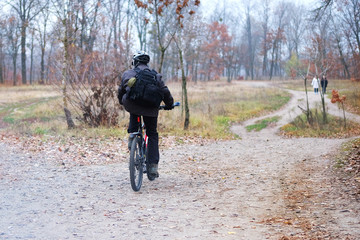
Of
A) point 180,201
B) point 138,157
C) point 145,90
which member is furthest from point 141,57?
point 180,201

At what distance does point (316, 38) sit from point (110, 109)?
9.78 meters

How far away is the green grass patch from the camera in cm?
1908

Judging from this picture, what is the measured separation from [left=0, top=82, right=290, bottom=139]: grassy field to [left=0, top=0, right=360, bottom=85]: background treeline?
76.0 inches

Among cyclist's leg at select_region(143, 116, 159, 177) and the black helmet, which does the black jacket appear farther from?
cyclist's leg at select_region(143, 116, 159, 177)

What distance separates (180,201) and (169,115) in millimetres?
11590

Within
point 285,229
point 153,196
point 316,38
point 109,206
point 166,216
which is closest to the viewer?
point 285,229

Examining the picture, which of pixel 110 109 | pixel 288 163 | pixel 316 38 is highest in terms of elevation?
pixel 316 38

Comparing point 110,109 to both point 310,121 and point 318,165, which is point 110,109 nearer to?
point 318,165

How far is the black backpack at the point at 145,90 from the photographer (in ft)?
17.9

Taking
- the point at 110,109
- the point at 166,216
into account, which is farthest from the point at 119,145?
the point at 166,216

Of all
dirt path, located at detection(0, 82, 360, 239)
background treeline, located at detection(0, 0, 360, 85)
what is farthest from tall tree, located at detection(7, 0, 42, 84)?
dirt path, located at detection(0, 82, 360, 239)

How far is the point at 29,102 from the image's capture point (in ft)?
98.7

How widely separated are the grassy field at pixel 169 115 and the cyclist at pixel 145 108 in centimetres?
577

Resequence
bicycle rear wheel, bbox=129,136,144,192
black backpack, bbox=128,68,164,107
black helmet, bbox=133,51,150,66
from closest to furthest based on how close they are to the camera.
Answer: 1. black backpack, bbox=128,68,164,107
2. bicycle rear wheel, bbox=129,136,144,192
3. black helmet, bbox=133,51,150,66
